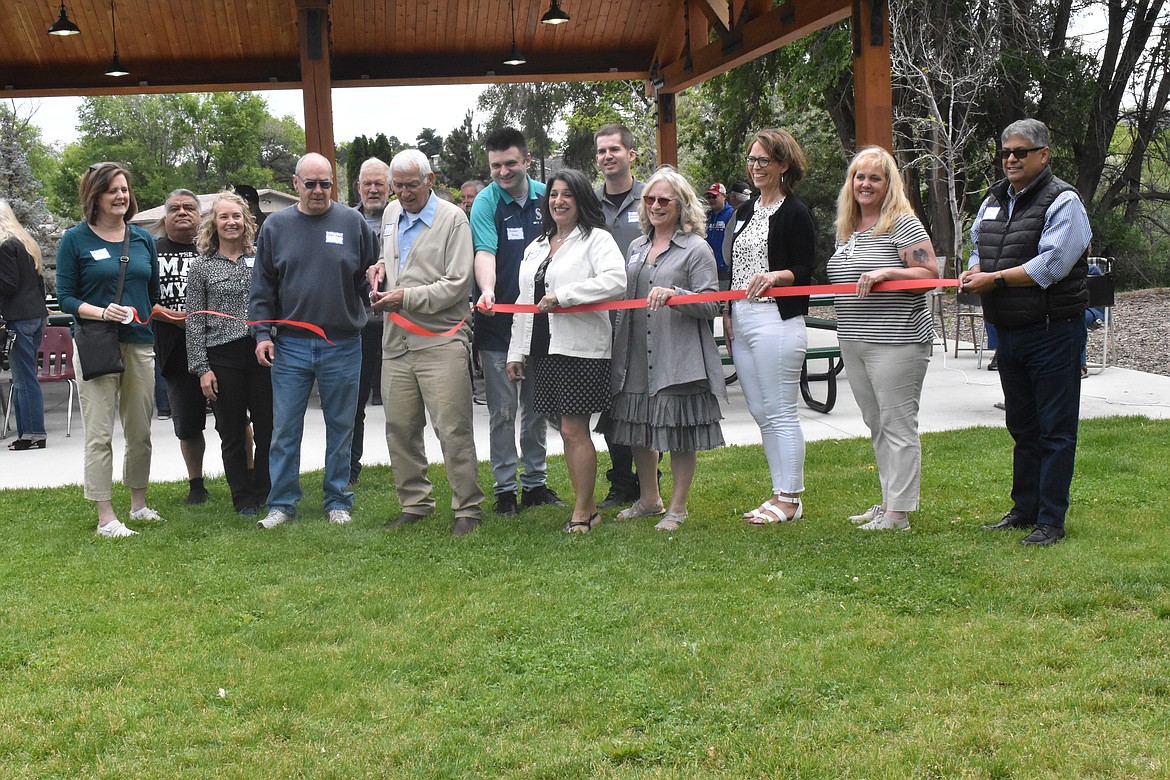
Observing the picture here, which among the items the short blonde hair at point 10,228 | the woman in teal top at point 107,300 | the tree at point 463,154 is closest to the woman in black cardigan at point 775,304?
the woman in teal top at point 107,300

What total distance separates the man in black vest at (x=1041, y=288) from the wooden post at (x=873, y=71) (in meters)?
4.31

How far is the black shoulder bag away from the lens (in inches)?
233

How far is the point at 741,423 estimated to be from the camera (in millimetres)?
9227

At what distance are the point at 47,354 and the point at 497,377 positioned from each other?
5.38m

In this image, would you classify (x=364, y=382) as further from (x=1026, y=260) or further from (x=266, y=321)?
(x=1026, y=260)

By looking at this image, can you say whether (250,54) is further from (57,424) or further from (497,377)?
(497,377)

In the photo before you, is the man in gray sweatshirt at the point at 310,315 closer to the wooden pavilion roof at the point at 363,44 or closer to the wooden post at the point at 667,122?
the wooden pavilion roof at the point at 363,44

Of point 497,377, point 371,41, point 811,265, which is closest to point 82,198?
point 497,377

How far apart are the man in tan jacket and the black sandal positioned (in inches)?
20.3

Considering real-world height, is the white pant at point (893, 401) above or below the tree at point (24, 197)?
below

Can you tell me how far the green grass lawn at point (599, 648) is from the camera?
10.4 ft

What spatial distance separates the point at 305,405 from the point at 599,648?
285 cm

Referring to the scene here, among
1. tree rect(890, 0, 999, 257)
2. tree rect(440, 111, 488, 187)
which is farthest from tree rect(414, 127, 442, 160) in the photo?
tree rect(890, 0, 999, 257)

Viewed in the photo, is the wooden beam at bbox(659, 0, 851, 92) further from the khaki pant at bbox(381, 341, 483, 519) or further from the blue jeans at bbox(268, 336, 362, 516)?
the blue jeans at bbox(268, 336, 362, 516)
